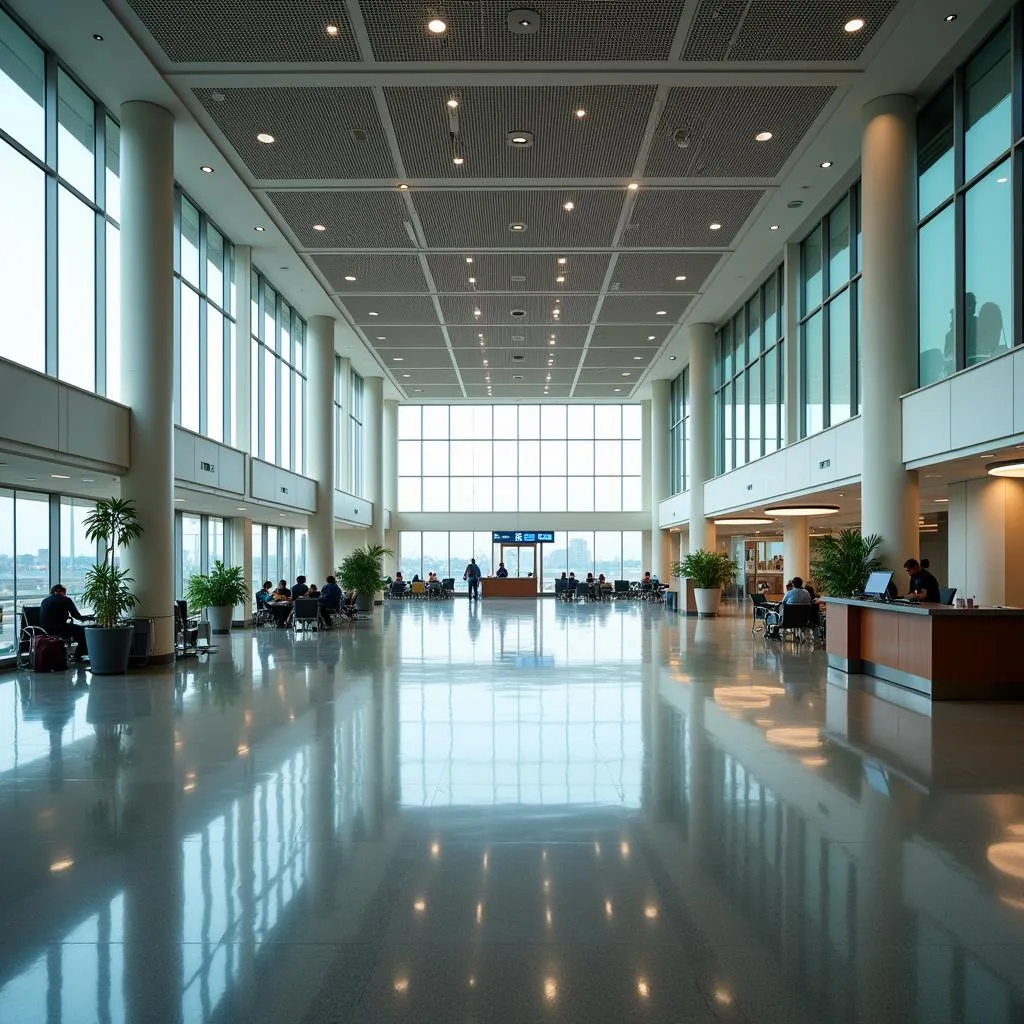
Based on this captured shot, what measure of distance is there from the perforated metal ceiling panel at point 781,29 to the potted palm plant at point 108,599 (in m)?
9.56

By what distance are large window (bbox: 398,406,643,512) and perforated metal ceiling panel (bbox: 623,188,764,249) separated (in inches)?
844

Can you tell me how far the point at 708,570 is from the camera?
77.9 ft

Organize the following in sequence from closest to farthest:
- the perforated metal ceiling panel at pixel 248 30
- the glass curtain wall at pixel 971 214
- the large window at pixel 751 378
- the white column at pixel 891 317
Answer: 1. the perforated metal ceiling panel at pixel 248 30
2. the glass curtain wall at pixel 971 214
3. the white column at pixel 891 317
4. the large window at pixel 751 378

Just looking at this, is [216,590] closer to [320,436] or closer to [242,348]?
[242,348]

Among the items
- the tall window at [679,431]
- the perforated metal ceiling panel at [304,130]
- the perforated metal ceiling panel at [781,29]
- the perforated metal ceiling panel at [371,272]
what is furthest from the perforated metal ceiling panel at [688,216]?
the tall window at [679,431]

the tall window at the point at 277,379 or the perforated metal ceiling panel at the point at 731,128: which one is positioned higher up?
the perforated metal ceiling panel at the point at 731,128

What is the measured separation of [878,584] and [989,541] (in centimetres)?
354

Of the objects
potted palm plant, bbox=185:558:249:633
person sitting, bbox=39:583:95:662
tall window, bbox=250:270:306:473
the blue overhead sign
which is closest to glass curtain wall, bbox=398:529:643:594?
the blue overhead sign

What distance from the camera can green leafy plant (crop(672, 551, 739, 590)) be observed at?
77.9 ft

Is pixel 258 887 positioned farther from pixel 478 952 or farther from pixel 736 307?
pixel 736 307

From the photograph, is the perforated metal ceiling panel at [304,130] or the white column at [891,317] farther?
the white column at [891,317]

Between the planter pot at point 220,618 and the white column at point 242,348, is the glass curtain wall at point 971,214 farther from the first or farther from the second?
the planter pot at point 220,618

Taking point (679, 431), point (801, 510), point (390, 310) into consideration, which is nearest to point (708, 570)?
point (801, 510)

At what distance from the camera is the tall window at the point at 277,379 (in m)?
20.4
